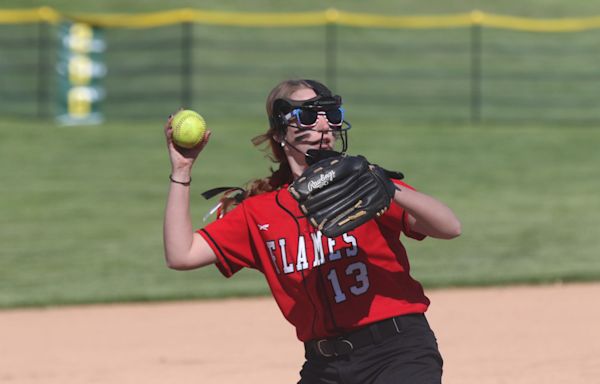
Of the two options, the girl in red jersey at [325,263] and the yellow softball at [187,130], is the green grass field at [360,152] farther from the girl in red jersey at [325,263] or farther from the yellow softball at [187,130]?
the yellow softball at [187,130]

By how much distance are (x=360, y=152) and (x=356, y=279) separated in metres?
13.1

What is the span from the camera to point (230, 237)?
4570 millimetres

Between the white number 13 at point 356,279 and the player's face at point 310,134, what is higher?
the player's face at point 310,134

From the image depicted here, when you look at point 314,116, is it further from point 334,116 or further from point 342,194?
point 342,194

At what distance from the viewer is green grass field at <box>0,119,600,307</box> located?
1104 centimetres

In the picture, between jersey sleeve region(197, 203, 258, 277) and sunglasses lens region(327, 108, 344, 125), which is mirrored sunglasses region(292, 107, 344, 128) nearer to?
sunglasses lens region(327, 108, 344, 125)

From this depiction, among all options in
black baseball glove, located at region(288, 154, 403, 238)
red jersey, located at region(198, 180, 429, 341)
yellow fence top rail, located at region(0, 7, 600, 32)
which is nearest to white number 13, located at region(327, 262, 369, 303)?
red jersey, located at region(198, 180, 429, 341)

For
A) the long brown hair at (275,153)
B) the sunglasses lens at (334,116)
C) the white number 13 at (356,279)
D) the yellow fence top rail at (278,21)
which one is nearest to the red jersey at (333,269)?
the white number 13 at (356,279)

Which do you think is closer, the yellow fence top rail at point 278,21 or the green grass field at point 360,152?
the green grass field at point 360,152

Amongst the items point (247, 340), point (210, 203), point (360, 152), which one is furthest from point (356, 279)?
point (360, 152)

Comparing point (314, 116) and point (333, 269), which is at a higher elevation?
point (314, 116)

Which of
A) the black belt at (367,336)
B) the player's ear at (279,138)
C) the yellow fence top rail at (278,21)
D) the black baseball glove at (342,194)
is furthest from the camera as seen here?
the yellow fence top rail at (278,21)

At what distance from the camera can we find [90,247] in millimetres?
12500

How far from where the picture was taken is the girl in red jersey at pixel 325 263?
14.1 feet
